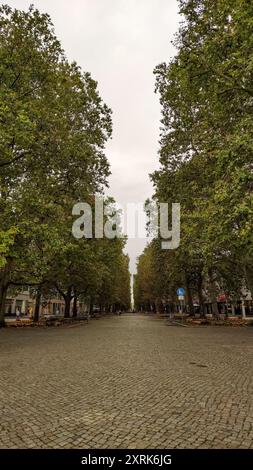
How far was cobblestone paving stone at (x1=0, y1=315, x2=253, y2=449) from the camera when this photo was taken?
4.20 meters

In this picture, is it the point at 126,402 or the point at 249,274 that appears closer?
the point at 126,402

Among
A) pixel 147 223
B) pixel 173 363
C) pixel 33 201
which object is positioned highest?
pixel 147 223

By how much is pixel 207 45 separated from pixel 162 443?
14599mm

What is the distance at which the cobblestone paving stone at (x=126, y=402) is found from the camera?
4.20 m

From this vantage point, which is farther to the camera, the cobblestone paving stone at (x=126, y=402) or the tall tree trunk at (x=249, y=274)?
the tall tree trunk at (x=249, y=274)

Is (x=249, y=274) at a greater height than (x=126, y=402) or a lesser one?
greater

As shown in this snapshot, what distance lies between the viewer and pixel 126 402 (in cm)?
582

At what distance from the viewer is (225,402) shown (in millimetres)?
5863

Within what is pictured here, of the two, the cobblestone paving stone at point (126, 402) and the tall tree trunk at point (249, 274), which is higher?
the tall tree trunk at point (249, 274)
